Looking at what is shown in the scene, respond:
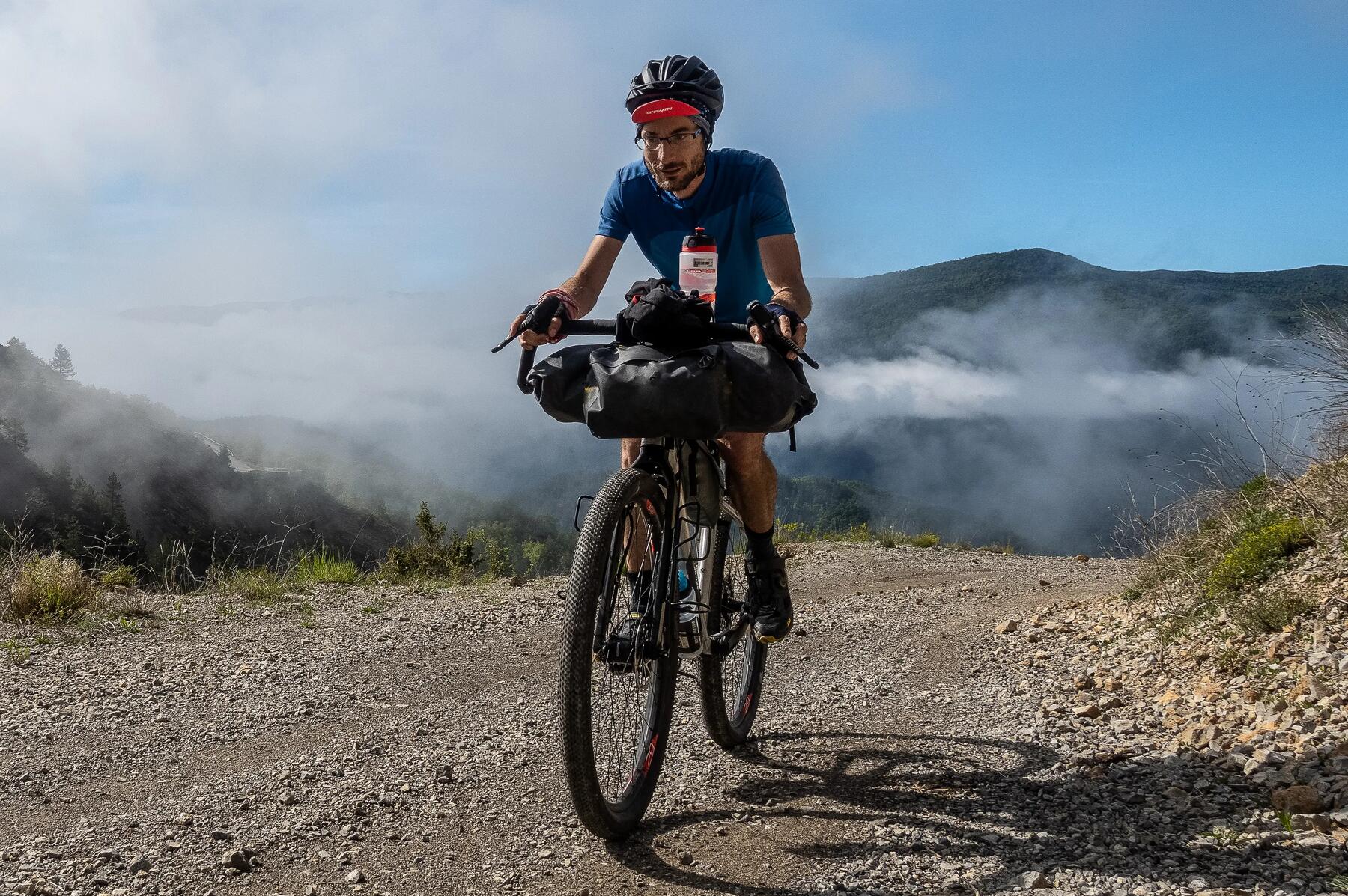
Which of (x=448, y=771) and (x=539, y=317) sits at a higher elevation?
(x=539, y=317)

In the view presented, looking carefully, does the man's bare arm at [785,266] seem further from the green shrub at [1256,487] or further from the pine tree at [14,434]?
the pine tree at [14,434]

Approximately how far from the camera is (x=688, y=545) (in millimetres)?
3406

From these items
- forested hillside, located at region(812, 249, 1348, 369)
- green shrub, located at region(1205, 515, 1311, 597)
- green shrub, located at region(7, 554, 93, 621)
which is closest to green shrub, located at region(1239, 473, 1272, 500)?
green shrub, located at region(1205, 515, 1311, 597)

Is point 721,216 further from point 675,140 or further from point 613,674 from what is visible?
point 613,674

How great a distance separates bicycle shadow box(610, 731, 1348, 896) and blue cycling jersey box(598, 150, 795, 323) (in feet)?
6.16

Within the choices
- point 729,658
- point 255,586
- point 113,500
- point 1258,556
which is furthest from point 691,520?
point 113,500

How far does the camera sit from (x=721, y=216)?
3.75m

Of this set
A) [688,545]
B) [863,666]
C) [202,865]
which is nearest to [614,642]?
[688,545]

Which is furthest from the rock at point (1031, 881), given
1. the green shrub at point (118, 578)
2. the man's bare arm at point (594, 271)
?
the green shrub at point (118, 578)

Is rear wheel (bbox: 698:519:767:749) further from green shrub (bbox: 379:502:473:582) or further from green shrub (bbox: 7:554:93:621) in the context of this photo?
green shrub (bbox: 379:502:473:582)

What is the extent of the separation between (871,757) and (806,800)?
22.1 inches

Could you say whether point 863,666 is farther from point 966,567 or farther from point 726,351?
point 966,567

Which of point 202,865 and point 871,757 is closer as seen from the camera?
point 202,865

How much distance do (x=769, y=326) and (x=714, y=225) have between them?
99 cm
